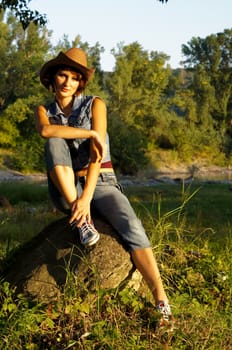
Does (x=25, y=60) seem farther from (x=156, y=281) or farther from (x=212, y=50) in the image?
(x=156, y=281)

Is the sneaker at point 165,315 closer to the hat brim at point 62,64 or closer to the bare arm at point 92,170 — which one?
the bare arm at point 92,170

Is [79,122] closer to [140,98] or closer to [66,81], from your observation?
[66,81]

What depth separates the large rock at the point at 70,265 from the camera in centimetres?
417

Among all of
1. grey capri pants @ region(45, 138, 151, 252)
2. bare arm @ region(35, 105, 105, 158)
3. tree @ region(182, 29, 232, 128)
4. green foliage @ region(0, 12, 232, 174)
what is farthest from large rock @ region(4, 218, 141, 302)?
tree @ region(182, 29, 232, 128)

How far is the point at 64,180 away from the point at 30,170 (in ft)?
110

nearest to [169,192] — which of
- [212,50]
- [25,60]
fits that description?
[25,60]

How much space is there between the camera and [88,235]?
13.8ft

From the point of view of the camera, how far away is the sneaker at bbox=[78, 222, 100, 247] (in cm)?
420

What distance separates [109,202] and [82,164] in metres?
0.39

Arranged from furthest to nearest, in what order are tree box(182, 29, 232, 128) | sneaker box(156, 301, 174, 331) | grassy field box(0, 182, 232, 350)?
1. tree box(182, 29, 232, 128)
2. sneaker box(156, 301, 174, 331)
3. grassy field box(0, 182, 232, 350)

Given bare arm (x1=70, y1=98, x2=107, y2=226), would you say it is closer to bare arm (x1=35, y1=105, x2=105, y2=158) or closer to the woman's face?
bare arm (x1=35, y1=105, x2=105, y2=158)

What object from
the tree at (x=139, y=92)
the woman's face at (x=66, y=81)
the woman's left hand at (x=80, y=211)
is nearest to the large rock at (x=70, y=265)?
the woman's left hand at (x=80, y=211)

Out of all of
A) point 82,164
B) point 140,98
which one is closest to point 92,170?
point 82,164

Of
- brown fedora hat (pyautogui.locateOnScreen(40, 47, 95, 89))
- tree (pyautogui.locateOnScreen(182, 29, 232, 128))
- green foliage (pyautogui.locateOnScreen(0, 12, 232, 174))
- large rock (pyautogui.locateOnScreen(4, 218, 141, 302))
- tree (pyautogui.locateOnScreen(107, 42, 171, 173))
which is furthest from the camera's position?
tree (pyautogui.locateOnScreen(182, 29, 232, 128))
